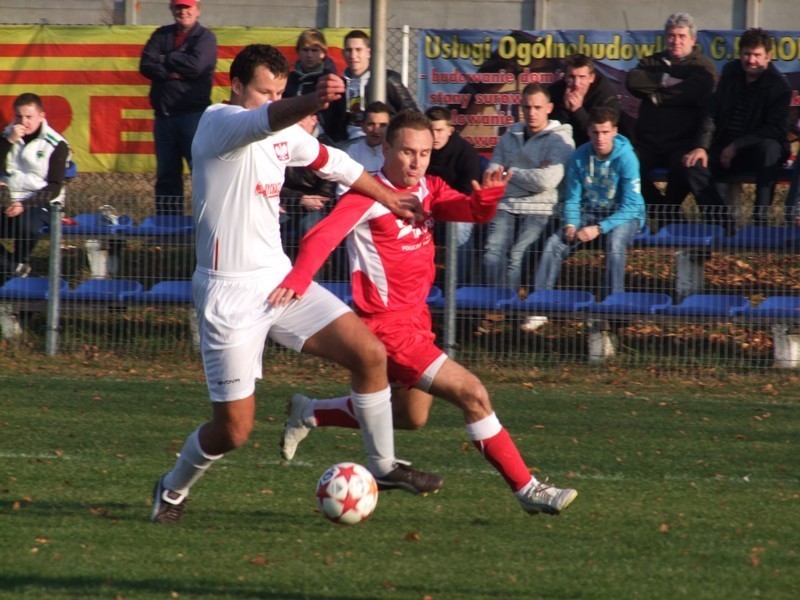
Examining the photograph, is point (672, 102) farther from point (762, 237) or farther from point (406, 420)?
point (406, 420)

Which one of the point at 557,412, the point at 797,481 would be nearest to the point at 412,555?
the point at 797,481

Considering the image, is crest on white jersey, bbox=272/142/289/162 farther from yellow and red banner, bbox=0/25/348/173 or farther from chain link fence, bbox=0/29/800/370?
yellow and red banner, bbox=0/25/348/173

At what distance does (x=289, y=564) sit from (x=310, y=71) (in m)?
7.08

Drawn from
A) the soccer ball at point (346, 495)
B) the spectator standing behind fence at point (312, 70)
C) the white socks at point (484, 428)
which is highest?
the spectator standing behind fence at point (312, 70)

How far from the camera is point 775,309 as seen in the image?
10.1m

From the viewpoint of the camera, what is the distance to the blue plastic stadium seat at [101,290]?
1102 cm

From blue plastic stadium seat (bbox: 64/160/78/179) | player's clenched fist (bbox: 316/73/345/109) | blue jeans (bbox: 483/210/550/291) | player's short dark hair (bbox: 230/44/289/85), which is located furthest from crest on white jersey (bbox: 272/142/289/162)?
blue plastic stadium seat (bbox: 64/160/78/179)

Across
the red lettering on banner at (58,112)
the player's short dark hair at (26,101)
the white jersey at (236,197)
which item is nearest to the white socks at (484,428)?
the white jersey at (236,197)

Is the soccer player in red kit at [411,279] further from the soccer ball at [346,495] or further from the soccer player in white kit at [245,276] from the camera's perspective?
the soccer ball at [346,495]

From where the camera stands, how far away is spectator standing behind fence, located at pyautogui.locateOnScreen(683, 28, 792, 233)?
10.8 metres

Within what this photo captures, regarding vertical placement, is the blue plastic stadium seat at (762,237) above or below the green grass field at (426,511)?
above

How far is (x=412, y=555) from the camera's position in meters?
5.33

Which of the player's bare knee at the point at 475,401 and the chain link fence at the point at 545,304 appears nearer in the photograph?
the player's bare knee at the point at 475,401

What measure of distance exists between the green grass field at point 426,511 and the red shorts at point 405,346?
693 millimetres
